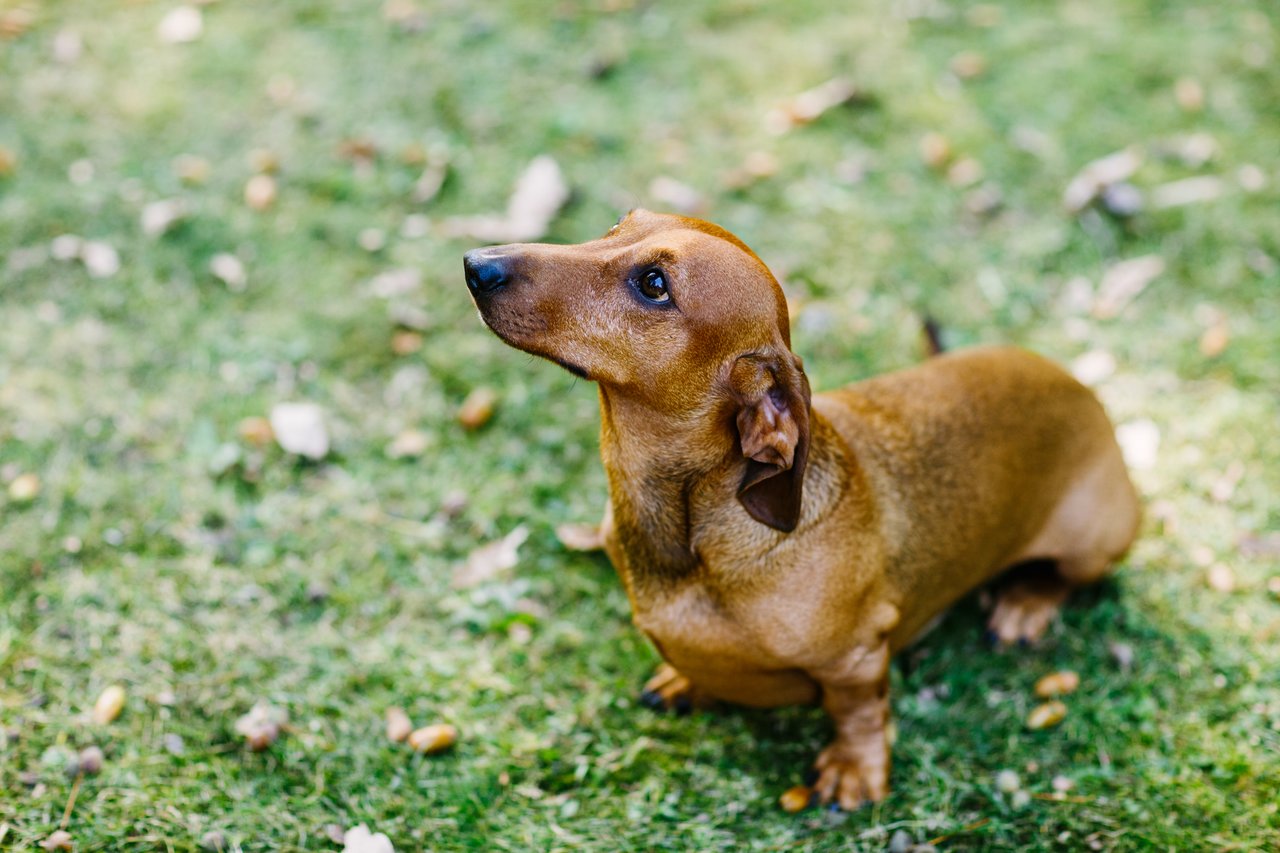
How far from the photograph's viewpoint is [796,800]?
10.5 feet

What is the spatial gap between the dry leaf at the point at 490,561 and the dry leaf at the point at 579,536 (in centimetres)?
15

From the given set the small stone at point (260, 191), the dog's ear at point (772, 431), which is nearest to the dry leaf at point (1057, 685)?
the dog's ear at point (772, 431)

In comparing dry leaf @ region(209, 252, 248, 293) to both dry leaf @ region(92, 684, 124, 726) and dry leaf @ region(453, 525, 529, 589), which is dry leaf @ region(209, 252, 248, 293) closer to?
dry leaf @ region(453, 525, 529, 589)

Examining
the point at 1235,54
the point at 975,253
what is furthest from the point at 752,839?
the point at 1235,54

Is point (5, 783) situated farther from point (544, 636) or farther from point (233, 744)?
point (544, 636)

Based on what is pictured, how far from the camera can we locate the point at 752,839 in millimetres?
3127

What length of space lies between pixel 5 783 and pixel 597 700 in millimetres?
1868

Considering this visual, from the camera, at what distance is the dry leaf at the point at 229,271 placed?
→ 16.0 ft

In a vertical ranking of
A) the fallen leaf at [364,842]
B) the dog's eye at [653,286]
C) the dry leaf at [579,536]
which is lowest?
the dry leaf at [579,536]

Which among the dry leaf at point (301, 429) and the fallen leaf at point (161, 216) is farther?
the fallen leaf at point (161, 216)

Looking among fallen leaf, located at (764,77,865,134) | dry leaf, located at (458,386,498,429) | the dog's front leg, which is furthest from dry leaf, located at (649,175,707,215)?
the dog's front leg

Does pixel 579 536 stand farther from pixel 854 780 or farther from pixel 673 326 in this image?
pixel 673 326

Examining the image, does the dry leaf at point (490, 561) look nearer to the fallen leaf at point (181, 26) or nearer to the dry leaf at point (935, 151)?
the dry leaf at point (935, 151)

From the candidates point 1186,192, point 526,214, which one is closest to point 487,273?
point 526,214
